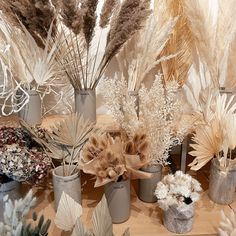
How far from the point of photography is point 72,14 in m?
1.00

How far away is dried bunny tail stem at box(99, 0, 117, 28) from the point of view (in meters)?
1.07

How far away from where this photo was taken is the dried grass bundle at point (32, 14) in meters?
0.98

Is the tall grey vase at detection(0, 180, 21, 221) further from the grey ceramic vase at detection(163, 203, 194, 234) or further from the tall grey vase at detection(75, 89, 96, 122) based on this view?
the grey ceramic vase at detection(163, 203, 194, 234)

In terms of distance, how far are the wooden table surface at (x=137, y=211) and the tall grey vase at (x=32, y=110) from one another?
2.1 inches

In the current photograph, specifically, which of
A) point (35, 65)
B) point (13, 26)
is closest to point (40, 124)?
point (35, 65)

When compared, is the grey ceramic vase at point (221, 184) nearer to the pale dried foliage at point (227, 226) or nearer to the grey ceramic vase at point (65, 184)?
the pale dried foliage at point (227, 226)

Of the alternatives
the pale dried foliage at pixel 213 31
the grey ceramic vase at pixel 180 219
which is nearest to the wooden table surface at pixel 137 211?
the grey ceramic vase at pixel 180 219

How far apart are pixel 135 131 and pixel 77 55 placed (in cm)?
41

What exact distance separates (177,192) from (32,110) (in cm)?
65

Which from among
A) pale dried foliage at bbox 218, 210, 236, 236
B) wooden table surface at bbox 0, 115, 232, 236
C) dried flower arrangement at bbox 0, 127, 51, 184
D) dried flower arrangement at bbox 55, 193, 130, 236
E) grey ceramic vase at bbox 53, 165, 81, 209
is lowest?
wooden table surface at bbox 0, 115, 232, 236

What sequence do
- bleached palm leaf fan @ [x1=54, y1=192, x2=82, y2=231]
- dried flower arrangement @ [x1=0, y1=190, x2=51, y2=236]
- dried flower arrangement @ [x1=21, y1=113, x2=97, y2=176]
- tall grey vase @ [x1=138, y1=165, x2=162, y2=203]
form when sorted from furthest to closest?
tall grey vase @ [x1=138, y1=165, x2=162, y2=203] < dried flower arrangement @ [x1=21, y1=113, x2=97, y2=176] < bleached palm leaf fan @ [x1=54, y1=192, x2=82, y2=231] < dried flower arrangement @ [x1=0, y1=190, x2=51, y2=236]

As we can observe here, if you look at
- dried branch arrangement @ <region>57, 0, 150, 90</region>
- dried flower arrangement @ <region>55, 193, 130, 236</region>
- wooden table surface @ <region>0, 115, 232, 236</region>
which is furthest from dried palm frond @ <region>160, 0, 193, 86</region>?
dried flower arrangement @ <region>55, 193, 130, 236</region>

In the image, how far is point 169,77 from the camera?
4.40 ft

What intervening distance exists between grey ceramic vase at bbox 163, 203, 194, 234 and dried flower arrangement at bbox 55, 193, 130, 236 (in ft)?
0.71
